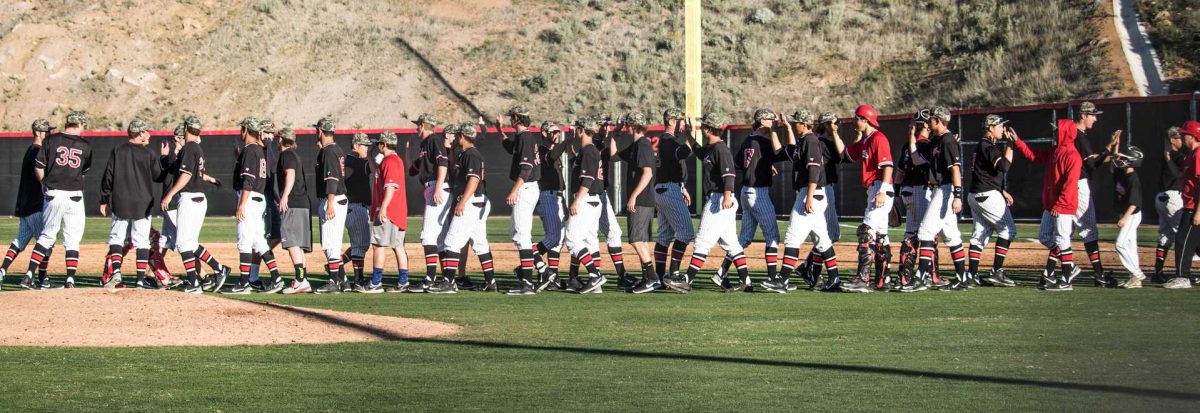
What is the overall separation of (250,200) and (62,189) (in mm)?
2199

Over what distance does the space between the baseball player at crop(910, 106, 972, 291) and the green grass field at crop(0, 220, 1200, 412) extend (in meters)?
1.64

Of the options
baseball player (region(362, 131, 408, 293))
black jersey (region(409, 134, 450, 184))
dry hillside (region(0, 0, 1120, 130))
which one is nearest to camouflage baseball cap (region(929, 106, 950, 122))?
black jersey (region(409, 134, 450, 184))

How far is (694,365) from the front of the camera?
827 centimetres

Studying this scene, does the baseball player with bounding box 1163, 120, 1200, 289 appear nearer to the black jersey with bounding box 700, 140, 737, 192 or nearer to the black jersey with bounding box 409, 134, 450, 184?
the black jersey with bounding box 700, 140, 737, 192

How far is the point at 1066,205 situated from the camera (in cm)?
1341

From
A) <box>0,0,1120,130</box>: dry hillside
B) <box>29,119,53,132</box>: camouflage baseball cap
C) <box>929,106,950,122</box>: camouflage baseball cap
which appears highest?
<box>0,0,1120,130</box>: dry hillside

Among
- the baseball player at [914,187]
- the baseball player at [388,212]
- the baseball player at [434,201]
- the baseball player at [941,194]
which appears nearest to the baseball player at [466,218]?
the baseball player at [434,201]

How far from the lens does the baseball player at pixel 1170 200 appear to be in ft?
47.3

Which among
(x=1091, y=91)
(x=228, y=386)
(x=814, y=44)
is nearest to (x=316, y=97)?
(x=814, y=44)

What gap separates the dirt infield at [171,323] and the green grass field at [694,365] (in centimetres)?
37

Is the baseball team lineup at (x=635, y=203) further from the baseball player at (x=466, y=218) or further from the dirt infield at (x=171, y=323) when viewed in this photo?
the dirt infield at (x=171, y=323)

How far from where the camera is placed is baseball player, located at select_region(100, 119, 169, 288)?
14.2m

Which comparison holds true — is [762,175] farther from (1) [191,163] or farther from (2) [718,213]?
(1) [191,163]

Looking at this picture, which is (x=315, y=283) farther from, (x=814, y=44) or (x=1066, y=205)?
(x=814, y=44)
